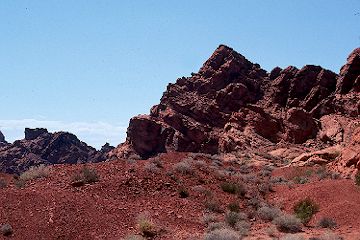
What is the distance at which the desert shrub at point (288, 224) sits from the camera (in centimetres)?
1356

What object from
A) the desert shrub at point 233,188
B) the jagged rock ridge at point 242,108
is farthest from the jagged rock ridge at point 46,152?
the desert shrub at point 233,188

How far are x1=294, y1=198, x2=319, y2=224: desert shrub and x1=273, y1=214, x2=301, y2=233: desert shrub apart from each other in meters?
1.00

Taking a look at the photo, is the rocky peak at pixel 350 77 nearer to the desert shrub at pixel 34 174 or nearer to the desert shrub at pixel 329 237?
the desert shrub at pixel 34 174

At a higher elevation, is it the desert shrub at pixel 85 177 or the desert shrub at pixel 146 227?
the desert shrub at pixel 85 177

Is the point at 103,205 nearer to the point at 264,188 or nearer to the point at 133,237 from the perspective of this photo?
the point at 133,237

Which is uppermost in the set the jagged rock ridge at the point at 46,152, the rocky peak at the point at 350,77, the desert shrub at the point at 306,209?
the rocky peak at the point at 350,77

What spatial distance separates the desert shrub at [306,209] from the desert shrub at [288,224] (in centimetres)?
100

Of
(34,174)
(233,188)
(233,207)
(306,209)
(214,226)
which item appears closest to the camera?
(214,226)

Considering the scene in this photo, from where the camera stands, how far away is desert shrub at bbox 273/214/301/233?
13562 mm

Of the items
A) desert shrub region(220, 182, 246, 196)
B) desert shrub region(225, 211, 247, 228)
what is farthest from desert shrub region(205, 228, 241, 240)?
desert shrub region(220, 182, 246, 196)

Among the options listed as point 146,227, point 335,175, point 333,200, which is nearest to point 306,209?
point 333,200

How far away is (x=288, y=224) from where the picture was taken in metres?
13.7

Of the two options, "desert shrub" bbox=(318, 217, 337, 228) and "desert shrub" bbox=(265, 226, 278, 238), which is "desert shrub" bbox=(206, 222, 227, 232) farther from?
"desert shrub" bbox=(318, 217, 337, 228)

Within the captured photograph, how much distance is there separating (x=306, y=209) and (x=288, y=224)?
2114 mm
